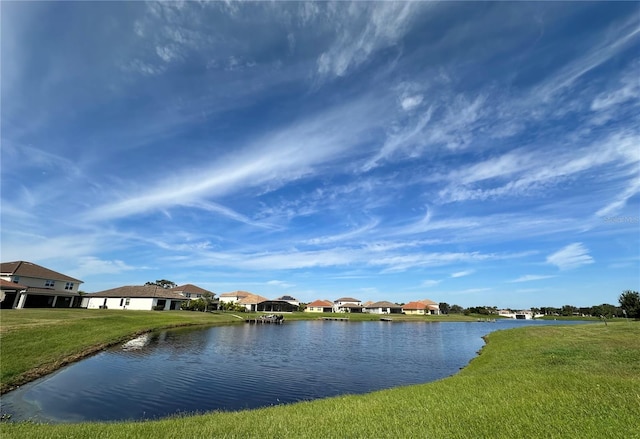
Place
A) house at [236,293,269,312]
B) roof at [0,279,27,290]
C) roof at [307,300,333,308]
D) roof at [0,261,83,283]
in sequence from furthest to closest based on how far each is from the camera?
roof at [307,300,333,308] < house at [236,293,269,312] < roof at [0,261,83,283] < roof at [0,279,27,290]

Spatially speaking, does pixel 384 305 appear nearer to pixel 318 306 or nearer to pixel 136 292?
pixel 318 306

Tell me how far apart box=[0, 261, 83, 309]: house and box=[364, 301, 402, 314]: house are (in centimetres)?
13066

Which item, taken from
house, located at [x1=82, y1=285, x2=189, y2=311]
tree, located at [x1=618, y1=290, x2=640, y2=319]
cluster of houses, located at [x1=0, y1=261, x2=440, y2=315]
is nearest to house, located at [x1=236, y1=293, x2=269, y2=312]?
cluster of houses, located at [x1=0, y1=261, x2=440, y2=315]

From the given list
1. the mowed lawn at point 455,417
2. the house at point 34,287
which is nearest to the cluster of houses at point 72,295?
the house at point 34,287

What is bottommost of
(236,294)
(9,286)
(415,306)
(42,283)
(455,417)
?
(455,417)

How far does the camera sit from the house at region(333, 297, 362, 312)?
564 feet

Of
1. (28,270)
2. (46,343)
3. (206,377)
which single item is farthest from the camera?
→ (28,270)

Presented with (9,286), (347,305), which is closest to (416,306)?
(347,305)

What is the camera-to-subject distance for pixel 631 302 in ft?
218

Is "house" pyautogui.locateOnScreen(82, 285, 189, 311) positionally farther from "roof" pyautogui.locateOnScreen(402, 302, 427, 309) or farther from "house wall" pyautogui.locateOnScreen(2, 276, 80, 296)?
"roof" pyautogui.locateOnScreen(402, 302, 427, 309)

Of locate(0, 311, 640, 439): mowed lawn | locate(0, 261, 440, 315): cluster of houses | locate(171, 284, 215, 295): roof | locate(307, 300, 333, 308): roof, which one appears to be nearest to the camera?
locate(0, 311, 640, 439): mowed lawn

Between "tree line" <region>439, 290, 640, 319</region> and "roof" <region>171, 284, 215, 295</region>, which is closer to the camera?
"tree line" <region>439, 290, 640, 319</region>

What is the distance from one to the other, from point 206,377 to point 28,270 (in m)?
65.8

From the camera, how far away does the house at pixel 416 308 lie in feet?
554
